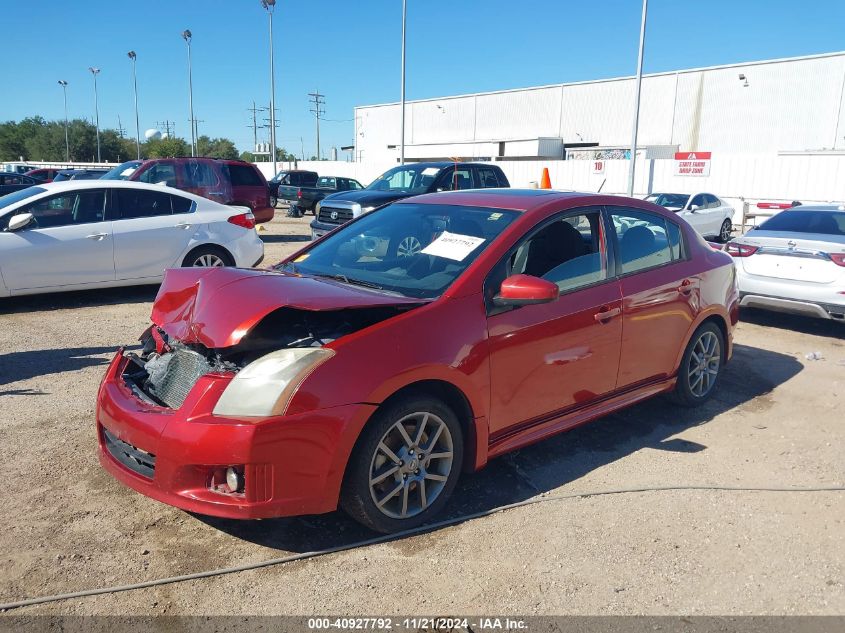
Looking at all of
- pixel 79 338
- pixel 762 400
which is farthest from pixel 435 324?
pixel 79 338

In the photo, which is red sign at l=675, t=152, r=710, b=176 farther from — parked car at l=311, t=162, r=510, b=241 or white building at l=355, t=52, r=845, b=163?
parked car at l=311, t=162, r=510, b=241

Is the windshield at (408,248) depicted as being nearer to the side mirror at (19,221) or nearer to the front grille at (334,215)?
the side mirror at (19,221)

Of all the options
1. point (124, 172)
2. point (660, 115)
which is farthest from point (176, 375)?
point (660, 115)

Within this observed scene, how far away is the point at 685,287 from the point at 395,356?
2737mm

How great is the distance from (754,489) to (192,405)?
3244 mm

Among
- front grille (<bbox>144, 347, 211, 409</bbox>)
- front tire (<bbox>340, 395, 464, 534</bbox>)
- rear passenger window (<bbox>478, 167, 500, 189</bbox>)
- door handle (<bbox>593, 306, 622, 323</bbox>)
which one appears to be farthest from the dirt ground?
rear passenger window (<bbox>478, 167, 500, 189</bbox>)

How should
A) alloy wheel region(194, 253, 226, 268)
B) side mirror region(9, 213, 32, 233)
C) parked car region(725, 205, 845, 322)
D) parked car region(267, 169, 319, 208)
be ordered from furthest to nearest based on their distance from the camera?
parked car region(267, 169, 319, 208) → alloy wheel region(194, 253, 226, 268) → side mirror region(9, 213, 32, 233) → parked car region(725, 205, 845, 322)

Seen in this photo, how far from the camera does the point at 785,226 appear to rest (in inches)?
342

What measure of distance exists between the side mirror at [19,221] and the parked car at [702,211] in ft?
53.2

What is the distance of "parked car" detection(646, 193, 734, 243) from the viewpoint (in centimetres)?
2005

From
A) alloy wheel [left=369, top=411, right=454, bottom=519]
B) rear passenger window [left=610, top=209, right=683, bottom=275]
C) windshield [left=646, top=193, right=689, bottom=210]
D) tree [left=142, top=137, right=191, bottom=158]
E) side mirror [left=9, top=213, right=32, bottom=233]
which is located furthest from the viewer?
tree [left=142, top=137, right=191, bottom=158]

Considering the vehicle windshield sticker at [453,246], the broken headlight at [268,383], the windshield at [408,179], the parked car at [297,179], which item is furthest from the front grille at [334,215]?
the parked car at [297,179]

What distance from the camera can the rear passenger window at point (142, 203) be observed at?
28.3 feet

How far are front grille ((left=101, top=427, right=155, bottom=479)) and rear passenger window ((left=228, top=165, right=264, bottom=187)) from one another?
47.1 feet
